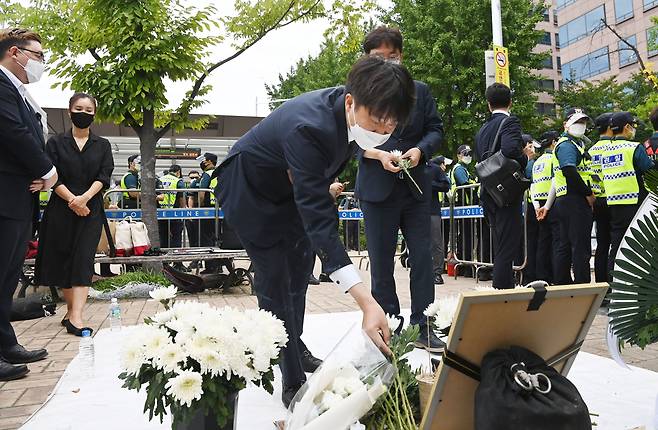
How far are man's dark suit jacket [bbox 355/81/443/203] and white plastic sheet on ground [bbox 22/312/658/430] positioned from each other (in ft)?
3.63

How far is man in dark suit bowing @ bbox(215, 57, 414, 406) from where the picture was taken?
6.81 ft

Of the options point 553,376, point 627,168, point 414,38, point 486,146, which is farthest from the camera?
point 414,38

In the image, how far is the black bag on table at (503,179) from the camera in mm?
4680

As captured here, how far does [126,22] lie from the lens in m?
7.94

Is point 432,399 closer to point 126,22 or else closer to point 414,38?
point 126,22

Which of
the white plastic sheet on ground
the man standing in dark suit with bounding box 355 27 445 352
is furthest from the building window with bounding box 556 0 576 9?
the white plastic sheet on ground

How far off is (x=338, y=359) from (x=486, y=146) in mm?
3673

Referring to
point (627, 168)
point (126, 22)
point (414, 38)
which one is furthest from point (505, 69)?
point (414, 38)

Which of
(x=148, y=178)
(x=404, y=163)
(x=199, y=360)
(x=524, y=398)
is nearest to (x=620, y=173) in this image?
(x=404, y=163)

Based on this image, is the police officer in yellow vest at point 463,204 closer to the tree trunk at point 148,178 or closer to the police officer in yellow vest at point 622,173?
the police officer in yellow vest at point 622,173

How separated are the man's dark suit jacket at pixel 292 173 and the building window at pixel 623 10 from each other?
4469cm

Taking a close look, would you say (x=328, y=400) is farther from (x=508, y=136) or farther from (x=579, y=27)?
(x=579, y=27)

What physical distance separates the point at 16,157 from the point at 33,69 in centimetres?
76

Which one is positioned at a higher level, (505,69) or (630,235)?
(505,69)
